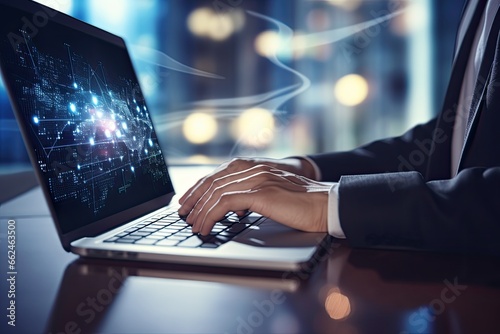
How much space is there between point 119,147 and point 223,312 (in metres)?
0.47

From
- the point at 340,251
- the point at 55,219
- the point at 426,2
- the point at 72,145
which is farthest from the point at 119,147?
the point at 426,2

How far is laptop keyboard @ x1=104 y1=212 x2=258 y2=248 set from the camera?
0.60 meters

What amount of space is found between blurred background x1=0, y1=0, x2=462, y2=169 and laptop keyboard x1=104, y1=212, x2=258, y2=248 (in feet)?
6.00

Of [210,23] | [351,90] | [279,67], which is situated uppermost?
[210,23]

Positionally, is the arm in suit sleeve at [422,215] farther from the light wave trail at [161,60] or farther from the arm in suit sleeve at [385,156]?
→ the light wave trail at [161,60]

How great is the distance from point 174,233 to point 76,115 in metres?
0.24

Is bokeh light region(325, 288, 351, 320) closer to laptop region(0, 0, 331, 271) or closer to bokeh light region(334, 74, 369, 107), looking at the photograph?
laptop region(0, 0, 331, 271)

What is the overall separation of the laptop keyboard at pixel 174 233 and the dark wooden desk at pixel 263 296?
5 centimetres

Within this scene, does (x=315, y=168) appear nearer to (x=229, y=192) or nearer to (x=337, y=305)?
(x=229, y=192)

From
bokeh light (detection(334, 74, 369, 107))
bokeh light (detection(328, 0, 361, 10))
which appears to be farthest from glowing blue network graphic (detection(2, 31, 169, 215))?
bokeh light (detection(328, 0, 361, 10))

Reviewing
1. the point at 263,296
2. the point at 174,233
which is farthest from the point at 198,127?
the point at 263,296

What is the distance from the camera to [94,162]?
0.71 m

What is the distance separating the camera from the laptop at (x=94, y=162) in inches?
22.4

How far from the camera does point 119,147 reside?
807mm
